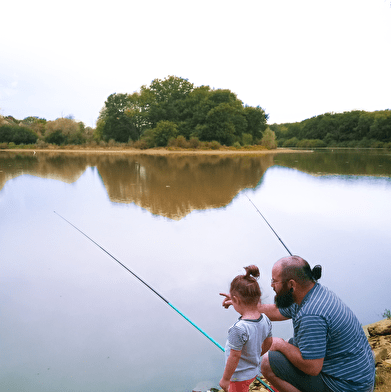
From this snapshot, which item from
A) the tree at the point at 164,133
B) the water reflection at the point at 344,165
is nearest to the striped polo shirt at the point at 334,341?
the water reflection at the point at 344,165

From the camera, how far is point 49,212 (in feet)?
25.3

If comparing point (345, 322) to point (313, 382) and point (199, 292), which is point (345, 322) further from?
point (199, 292)

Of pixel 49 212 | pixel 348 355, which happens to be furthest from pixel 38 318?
pixel 49 212

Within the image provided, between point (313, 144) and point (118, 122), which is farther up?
point (118, 122)

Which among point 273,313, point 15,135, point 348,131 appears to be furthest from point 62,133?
point 348,131

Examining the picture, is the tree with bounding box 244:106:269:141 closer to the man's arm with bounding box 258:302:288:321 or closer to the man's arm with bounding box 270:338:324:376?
the man's arm with bounding box 258:302:288:321

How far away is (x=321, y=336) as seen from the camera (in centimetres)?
172

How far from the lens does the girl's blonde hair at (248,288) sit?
1.84m

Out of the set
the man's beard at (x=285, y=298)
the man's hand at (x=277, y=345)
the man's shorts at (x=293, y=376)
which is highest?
the man's beard at (x=285, y=298)

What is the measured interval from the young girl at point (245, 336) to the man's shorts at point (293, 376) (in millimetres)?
203

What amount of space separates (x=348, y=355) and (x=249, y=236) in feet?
13.2

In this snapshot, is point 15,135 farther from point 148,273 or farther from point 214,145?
point 148,273

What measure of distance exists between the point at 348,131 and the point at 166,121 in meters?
55.0

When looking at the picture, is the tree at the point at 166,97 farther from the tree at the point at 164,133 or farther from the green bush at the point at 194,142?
the green bush at the point at 194,142
